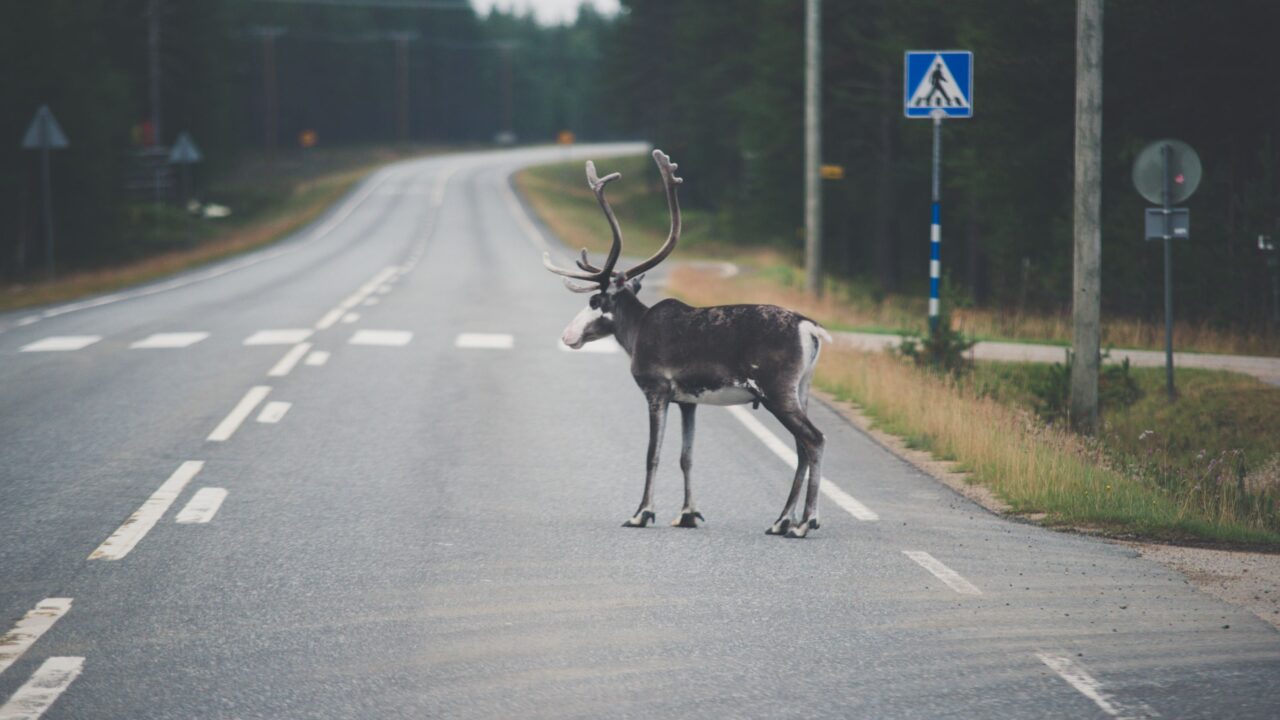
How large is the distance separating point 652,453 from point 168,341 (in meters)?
12.7

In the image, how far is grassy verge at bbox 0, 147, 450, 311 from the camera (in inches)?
1286

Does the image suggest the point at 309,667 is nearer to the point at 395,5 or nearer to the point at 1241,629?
the point at 1241,629

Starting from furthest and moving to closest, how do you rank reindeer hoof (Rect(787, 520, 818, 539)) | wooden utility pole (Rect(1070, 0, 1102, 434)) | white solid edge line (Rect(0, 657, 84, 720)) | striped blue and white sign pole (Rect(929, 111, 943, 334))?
striped blue and white sign pole (Rect(929, 111, 943, 334)), wooden utility pole (Rect(1070, 0, 1102, 434)), reindeer hoof (Rect(787, 520, 818, 539)), white solid edge line (Rect(0, 657, 84, 720))

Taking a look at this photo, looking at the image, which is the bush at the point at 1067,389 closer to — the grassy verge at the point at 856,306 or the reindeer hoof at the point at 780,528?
the grassy verge at the point at 856,306

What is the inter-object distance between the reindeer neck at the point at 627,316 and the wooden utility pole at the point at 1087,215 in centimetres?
542

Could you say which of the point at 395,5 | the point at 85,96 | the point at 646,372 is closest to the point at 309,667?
the point at 646,372

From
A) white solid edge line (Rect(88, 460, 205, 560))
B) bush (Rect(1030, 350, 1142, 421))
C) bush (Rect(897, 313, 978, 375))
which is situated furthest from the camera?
bush (Rect(897, 313, 978, 375))

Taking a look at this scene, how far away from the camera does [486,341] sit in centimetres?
1994

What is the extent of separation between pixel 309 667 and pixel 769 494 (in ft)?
15.1

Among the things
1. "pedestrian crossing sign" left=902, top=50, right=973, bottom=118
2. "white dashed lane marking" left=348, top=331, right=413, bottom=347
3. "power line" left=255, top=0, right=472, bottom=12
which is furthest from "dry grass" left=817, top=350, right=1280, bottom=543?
"power line" left=255, top=0, right=472, bottom=12

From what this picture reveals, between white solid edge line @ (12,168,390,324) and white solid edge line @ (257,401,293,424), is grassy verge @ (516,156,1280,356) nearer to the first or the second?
white solid edge line @ (257,401,293,424)

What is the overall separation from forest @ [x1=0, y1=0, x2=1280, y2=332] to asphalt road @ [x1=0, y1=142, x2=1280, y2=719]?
24.6 ft

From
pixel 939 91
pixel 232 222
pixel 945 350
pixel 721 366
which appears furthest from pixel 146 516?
pixel 232 222

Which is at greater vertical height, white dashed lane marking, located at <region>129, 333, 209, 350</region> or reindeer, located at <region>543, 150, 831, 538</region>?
reindeer, located at <region>543, 150, 831, 538</region>
